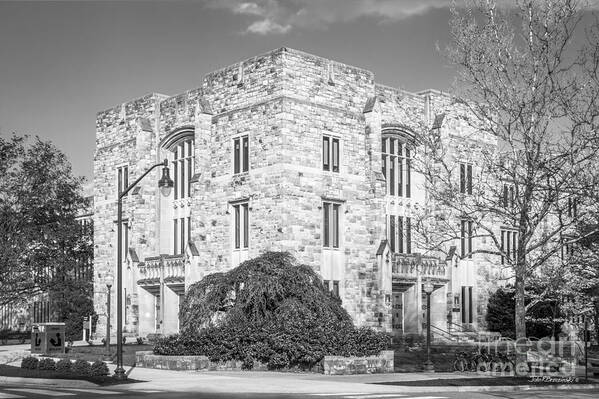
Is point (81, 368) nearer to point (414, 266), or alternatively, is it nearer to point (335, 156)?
point (335, 156)

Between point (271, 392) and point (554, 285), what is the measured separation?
45.1 ft

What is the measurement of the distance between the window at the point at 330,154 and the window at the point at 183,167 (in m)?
7.88

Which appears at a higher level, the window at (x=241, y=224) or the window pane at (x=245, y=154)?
the window pane at (x=245, y=154)

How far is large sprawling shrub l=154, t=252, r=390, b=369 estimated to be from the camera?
25.8 metres

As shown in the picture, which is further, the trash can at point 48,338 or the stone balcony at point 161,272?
the stone balcony at point 161,272

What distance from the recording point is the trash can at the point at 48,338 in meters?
30.9

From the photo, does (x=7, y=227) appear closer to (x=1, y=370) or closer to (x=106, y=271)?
(x=106, y=271)

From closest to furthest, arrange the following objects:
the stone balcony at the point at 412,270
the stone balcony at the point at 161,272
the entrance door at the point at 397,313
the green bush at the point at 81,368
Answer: the green bush at the point at 81,368, the stone balcony at the point at 412,270, the entrance door at the point at 397,313, the stone balcony at the point at 161,272

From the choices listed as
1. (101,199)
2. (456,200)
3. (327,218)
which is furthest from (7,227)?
(456,200)

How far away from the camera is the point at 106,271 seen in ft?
154

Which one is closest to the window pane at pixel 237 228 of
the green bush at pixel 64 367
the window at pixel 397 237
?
the window at pixel 397 237

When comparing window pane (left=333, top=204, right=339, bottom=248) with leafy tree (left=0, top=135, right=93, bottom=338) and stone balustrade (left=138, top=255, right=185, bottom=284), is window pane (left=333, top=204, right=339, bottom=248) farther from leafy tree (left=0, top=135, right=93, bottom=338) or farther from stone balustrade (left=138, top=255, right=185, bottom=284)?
leafy tree (left=0, top=135, right=93, bottom=338)

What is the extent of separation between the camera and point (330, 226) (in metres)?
37.3

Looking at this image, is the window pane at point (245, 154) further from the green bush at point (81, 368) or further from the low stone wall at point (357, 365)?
the green bush at point (81, 368)
